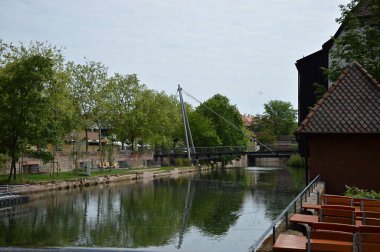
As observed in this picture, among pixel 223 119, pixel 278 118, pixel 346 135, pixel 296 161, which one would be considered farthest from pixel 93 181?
pixel 278 118

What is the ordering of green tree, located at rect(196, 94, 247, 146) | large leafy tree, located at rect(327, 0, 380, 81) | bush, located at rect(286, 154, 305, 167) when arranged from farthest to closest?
green tree, located at rect(196, 94, 247, 146), bush, located at rect(286, 154, 305, 167), large leafy tree, located at rect(327, 0, 380, 81)

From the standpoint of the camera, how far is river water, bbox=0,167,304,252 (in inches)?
819

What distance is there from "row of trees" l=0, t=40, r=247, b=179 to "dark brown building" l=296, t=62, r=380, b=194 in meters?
25.5

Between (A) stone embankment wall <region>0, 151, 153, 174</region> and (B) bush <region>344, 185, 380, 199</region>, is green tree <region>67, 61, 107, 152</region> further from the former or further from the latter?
(B) bush <region>344, 185, 380, 199</region>

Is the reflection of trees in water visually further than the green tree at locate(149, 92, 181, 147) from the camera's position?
No

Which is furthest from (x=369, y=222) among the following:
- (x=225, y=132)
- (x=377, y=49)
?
(x=225, y=132)

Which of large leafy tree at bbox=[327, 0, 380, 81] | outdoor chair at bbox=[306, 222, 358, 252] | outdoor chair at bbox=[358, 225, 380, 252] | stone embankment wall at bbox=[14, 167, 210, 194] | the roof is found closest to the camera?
outdoor chair at bbox=[358, 225, 380, 252]

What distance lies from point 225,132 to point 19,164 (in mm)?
55610

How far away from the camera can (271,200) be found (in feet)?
120

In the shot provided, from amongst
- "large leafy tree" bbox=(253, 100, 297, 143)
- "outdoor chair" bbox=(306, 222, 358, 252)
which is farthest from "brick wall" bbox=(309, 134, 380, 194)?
"large leafy tree" bbox=(253, 100, 297, 143)

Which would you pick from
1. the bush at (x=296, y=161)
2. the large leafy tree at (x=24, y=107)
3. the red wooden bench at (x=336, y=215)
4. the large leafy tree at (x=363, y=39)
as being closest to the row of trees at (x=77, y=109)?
the large leafy tree at (x=24, y=107)

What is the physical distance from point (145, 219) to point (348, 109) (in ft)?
48.7

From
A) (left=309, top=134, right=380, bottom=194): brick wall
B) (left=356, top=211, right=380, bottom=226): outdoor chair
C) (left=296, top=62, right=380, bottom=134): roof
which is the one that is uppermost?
(left=296, top=62, right=380, bottom=134): roof

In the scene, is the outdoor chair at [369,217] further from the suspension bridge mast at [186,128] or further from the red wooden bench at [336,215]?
the suspension bridge mast at [186,128]
